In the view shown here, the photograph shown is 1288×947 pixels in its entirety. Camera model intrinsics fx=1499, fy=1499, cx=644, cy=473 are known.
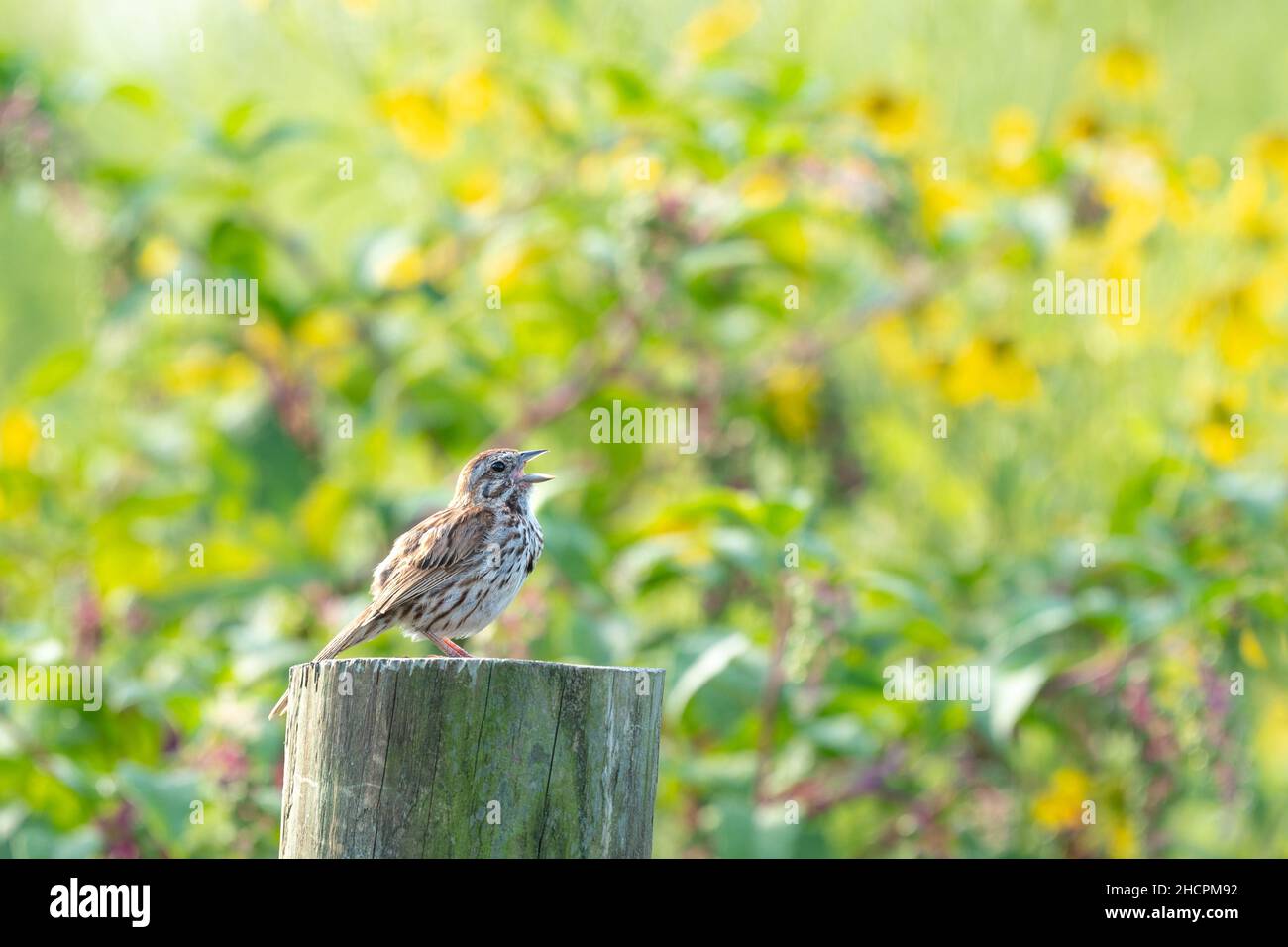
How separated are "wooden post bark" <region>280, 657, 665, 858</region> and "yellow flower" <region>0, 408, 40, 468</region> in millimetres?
3121

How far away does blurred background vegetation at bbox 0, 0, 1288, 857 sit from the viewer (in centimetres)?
437

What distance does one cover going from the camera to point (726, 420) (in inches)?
225

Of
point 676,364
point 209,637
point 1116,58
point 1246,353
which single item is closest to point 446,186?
point 676,364

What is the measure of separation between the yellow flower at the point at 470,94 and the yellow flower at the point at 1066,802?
310 centimetres

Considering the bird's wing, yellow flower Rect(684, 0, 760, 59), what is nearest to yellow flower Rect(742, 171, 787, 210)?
yellow flower Rect(684, 0, 760, 59)

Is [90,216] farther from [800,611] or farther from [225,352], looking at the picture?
[800,611]

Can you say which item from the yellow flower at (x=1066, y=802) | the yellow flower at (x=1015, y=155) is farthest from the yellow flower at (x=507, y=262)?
the yellow flower at (x=1066, y=802)

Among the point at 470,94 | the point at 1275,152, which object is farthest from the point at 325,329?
the point at 1275,152

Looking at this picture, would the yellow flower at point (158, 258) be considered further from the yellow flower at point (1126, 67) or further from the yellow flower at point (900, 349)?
the yellow flower at point (1126, 67)

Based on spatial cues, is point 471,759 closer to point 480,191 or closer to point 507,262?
point 507,262

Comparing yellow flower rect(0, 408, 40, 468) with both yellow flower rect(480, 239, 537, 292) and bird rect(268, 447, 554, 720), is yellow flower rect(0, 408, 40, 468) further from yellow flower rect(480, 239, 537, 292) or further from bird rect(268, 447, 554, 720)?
bird rect(268, 447, 554, 720)

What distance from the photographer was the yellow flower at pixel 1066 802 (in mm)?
5047

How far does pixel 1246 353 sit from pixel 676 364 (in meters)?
2.11

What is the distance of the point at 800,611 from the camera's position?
405 cm
